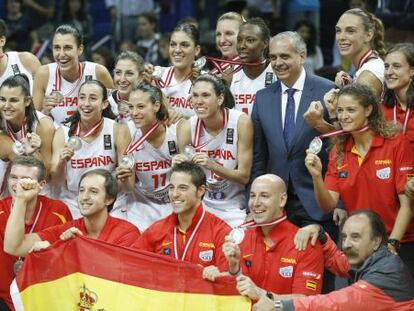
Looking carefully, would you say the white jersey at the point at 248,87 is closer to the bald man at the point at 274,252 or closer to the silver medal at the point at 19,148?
the bald man at the point at 274,252

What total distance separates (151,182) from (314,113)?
165 cm

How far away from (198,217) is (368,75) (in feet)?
5.72

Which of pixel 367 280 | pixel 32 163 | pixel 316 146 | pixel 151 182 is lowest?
pixel 367 280

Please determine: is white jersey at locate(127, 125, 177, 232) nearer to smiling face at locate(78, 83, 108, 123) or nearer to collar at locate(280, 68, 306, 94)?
smiling face at locate(78, 83, 108, 123)

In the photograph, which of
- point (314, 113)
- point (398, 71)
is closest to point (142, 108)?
point (314, 113)

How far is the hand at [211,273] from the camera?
769 cm

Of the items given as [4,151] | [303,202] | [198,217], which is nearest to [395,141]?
[303,202]

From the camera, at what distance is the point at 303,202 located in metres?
8.77

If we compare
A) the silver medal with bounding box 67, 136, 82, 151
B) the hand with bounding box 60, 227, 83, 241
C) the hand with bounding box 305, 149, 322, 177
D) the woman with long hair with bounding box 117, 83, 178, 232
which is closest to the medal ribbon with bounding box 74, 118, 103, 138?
the silver medal with bounding box 67, 136, 82, 151

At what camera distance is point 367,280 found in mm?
7340

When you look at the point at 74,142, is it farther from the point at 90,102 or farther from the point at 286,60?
the point at 286,60

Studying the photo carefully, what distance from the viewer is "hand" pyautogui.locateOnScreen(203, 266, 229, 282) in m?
7.69

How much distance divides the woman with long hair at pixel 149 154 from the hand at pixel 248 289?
6.12ft

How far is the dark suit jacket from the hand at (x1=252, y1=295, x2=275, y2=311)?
1.45m
